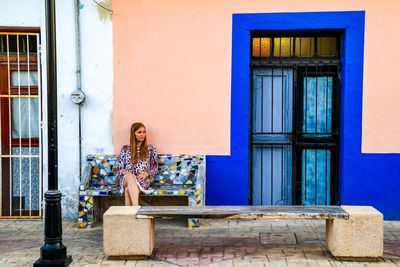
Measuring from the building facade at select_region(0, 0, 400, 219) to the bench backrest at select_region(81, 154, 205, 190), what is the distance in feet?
0.51

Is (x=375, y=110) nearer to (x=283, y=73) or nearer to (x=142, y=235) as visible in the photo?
(x=283, y=73)

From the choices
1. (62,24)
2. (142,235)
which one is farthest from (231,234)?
(62,24)

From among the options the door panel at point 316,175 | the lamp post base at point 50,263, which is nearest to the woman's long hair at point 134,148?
the lamp post base at point 50,263

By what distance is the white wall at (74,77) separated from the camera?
827 centimetres

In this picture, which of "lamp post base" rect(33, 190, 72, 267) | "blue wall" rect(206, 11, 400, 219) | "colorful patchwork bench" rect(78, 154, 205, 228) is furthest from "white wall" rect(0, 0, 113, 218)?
"lamp post base" rect(33, 190, 72, 267)

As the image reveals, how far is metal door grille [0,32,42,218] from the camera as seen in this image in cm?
848

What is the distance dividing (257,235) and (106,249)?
7.13 ft

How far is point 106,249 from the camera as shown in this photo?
6332 millimetres

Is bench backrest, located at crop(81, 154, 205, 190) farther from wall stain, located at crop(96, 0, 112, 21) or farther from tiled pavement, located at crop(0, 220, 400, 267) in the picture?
wall stain, located at crop(96, 0, 112, 21)

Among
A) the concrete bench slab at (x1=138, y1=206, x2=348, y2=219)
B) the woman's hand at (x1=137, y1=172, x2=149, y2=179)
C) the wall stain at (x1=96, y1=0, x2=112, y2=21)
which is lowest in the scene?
the concrete bench slab at (x1=138, y1=206, x2=348, y2=219)

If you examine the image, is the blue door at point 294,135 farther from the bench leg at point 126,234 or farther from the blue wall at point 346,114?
the bench leg at point 126,234

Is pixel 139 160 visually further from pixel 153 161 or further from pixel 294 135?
pixel 294 135

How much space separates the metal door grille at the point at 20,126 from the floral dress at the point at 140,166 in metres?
1.43

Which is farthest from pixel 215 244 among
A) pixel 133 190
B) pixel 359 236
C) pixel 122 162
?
pixel 122 162
